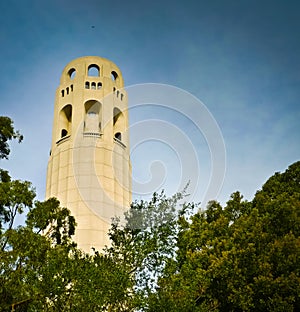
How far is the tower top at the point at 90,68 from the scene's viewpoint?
30250 mm

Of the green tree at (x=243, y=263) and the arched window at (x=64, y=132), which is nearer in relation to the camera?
the green tree at (x=243, y=263)

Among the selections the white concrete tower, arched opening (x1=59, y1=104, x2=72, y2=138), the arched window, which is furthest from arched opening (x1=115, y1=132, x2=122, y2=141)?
the arched window

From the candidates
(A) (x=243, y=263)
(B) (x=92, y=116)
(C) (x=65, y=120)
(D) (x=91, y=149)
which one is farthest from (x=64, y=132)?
(A) (x=243, y=263)

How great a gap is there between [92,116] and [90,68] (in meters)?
3.97

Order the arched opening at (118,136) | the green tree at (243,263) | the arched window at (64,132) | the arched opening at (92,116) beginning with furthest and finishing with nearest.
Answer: the arched opening at (118,136) → the arched window at (64,132) → the arched opening at (92,116) → the green tree at (243,263)

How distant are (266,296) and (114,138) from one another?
17160 millimetres

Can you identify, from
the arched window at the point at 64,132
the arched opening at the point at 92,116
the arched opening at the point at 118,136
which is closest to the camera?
the arched opening at the point at 92,116

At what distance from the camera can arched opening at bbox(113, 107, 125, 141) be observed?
29998 mm

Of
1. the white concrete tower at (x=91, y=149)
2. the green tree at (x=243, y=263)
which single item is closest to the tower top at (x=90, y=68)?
the white concrete tower at (x=91, y=149)

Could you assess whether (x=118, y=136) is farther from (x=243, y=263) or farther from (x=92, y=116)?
(x=243, y=263)

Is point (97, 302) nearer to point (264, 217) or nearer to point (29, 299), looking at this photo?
point (29, 299)

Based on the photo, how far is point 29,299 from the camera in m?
10.9

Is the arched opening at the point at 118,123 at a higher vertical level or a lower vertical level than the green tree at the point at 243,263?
higher

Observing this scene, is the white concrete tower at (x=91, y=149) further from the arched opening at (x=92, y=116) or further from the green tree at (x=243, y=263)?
the green tree at (x=243, y=263)
